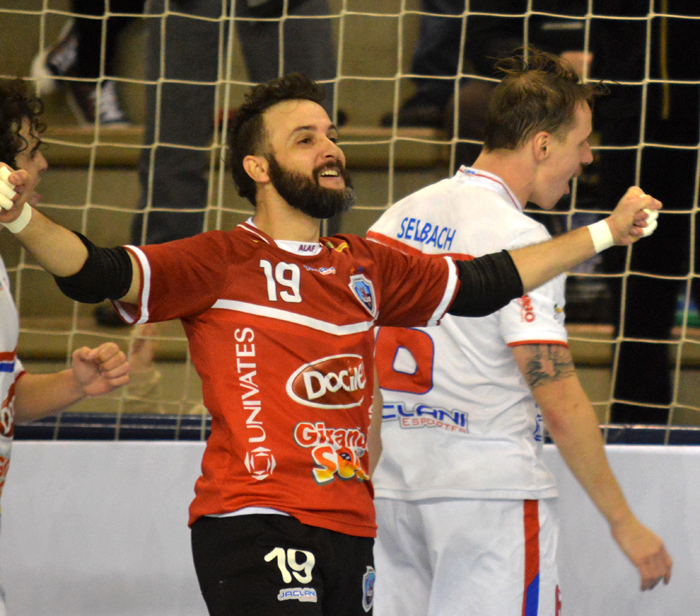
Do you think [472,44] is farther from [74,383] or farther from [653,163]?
[74,383]

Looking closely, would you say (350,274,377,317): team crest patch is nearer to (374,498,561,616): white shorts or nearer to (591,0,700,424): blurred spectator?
(374,498,561,616): white shorts

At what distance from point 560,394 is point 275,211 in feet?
2.16

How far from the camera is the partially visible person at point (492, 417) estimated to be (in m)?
1.83

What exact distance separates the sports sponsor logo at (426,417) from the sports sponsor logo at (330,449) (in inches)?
14.7

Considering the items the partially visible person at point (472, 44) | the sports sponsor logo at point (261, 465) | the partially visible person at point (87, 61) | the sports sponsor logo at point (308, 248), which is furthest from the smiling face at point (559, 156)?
the partially visible person at point (87, 61)

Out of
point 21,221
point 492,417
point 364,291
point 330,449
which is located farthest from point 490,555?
point 21,221

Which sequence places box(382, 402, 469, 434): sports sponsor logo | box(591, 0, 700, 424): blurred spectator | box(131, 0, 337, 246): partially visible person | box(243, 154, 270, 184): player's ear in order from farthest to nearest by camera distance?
box(591, 0, 700, 424): blurred spectator, box(131, 0, 337, 246): partially visible person, box(382, 402, 469, 434): sports sponsor logo, box(243, 154, 270, 184): player's ear

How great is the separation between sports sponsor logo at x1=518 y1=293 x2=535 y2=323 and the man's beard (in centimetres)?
40

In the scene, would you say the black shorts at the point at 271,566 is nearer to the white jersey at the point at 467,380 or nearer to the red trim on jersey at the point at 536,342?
the white jersey at the point at 467,380

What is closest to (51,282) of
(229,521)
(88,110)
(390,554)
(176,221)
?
(88,110)

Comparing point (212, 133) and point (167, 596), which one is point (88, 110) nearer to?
point (212, 133)

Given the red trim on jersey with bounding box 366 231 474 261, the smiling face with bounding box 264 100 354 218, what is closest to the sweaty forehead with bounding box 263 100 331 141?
the smiling face with bounding box 264 100 354 218

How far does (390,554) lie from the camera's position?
2.02 meters

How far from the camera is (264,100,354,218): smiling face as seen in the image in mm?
1707
